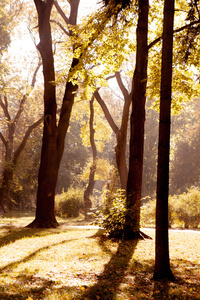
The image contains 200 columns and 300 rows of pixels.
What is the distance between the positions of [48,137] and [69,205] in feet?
39.3

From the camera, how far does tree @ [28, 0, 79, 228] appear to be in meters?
11.4

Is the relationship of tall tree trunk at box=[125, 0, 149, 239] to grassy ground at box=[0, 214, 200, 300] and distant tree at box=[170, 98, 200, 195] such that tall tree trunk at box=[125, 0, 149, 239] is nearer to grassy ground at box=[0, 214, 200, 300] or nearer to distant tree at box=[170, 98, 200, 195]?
grassy ground at box=[0, 214, 200, 300]

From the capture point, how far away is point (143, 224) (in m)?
8.66

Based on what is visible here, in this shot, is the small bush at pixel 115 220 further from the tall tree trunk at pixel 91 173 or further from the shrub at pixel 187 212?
the tall tree trunk at pixel 91 173

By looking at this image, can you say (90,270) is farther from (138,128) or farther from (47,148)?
(47,148)

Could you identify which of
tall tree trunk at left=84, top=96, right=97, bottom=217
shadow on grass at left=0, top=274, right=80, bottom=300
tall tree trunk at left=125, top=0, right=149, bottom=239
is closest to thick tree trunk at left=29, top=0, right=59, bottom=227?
tall tree trunk at left=125, top=0, right=149, bottom=239

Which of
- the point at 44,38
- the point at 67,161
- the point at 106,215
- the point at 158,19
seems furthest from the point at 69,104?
the point at 67,161

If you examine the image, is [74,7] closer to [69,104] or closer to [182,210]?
[69,104]

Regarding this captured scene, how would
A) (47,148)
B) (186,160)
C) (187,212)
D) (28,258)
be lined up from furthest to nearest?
(186,160) < (187,212) < (47,148) < (28,258)

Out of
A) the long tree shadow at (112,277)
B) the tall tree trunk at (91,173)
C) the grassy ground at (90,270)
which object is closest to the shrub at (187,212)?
the tall tree trunk at (91,173)

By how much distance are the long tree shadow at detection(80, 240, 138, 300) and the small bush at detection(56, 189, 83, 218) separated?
15.9 meters

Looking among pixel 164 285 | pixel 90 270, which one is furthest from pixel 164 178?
pixel 90 270

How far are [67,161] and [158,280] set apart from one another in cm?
3991

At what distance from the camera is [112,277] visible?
481 cm
